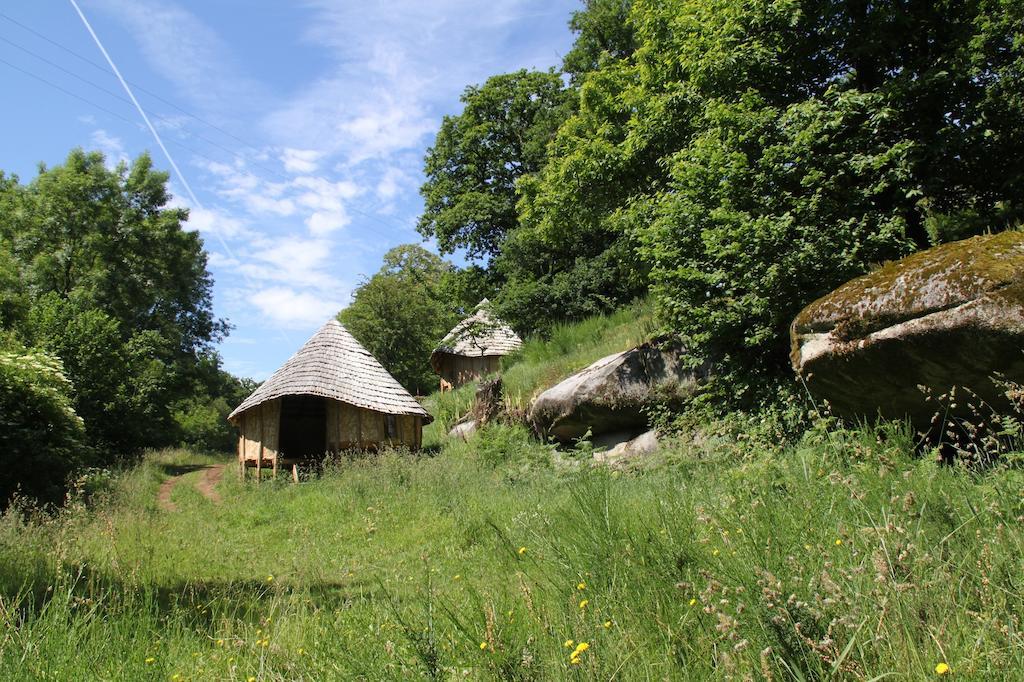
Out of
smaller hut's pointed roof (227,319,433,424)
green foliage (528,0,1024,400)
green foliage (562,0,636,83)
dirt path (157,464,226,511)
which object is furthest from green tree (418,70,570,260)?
green foliage (528,0,1024,400)

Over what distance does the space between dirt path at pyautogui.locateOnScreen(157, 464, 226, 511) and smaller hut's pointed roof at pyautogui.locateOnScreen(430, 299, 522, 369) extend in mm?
8991

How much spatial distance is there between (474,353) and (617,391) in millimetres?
17373

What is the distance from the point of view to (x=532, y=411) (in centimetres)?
1346

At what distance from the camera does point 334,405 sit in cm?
1684

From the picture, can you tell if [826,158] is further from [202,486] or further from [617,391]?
[202,486]

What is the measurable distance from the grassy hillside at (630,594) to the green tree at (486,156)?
20.2 m

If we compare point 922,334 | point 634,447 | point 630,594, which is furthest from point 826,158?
point 630,594


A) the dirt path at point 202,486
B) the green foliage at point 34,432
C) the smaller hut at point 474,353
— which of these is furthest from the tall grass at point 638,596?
the smaller hut at point 474,353

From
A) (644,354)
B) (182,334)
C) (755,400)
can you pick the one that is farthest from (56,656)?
(182,334)

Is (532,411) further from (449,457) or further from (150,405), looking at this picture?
(150,405)

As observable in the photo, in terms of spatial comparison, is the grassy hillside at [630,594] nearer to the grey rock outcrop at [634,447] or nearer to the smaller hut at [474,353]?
the grey rock outcrop at [634,447]

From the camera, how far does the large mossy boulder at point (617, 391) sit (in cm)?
1108

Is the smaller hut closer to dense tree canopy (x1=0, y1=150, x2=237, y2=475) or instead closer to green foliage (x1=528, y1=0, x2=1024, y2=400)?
dense tree canopy (x1=0, y1=150, x2=237, y2=475)

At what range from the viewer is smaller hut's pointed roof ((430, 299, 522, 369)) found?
73.3 feet
